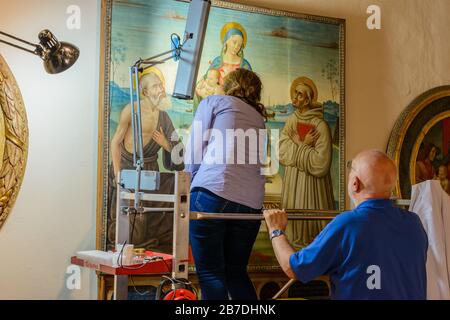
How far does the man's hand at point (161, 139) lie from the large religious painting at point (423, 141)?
1.65m

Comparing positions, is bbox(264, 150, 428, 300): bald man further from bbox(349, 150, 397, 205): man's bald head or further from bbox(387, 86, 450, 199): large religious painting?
bbox(387, 86, 450, 199): large religious painting

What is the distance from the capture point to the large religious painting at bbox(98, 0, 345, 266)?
3.18 meters

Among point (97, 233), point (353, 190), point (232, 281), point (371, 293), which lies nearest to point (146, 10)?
point (97, 233)

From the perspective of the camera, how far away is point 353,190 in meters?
1.92

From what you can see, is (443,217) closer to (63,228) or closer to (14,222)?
(63,228)

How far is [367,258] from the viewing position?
1781mm

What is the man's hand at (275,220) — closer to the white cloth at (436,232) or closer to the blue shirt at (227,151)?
the blue shirt at (227,151)

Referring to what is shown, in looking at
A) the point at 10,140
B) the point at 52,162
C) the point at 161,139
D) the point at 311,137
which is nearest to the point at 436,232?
the point at 311,137

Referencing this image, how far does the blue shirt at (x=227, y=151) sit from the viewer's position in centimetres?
252

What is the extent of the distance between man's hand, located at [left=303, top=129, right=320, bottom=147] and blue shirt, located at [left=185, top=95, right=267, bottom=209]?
3.55ft

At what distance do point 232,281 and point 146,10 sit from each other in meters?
1.67

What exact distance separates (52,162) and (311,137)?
1.64 metres

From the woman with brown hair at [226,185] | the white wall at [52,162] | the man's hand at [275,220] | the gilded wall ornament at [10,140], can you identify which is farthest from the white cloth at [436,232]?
the gilded wall ornament at [10,140]

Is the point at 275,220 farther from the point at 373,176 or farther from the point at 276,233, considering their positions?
the point at 373,176
